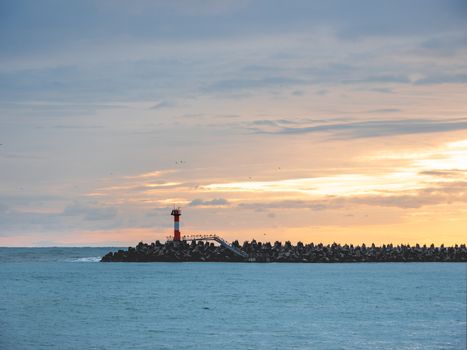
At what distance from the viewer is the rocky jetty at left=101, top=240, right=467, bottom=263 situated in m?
134

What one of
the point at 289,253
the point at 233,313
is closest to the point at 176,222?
the point at 289,253

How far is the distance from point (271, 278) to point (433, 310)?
134 feet

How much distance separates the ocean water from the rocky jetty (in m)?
33.0

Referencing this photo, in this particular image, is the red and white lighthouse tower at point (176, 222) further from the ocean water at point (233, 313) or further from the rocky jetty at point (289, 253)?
the ocean water at point (233, 313)

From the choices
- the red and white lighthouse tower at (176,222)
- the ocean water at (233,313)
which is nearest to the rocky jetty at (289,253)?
the red and white lighthouse tower at (176,222)

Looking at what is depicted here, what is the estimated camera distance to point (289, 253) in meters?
142

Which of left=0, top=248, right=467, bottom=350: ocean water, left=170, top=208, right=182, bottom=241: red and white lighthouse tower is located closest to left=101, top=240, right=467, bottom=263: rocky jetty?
left=170, top=208, right=182, bottom=241: red and white lighthouse tower

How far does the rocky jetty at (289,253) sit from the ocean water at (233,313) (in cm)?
3296

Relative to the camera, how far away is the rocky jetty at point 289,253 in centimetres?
13375

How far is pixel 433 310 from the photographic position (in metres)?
61.3

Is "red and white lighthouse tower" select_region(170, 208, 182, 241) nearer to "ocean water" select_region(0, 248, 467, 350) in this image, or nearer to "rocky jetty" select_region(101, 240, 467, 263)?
"rocky jetty" select_region(101, 240, 467, 263)

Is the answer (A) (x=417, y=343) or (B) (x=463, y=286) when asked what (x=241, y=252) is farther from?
(A) (x=417, y=343)

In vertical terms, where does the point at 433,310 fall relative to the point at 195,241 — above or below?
below

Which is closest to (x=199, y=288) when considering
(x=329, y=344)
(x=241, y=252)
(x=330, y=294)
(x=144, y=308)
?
(x=330, y=294)
